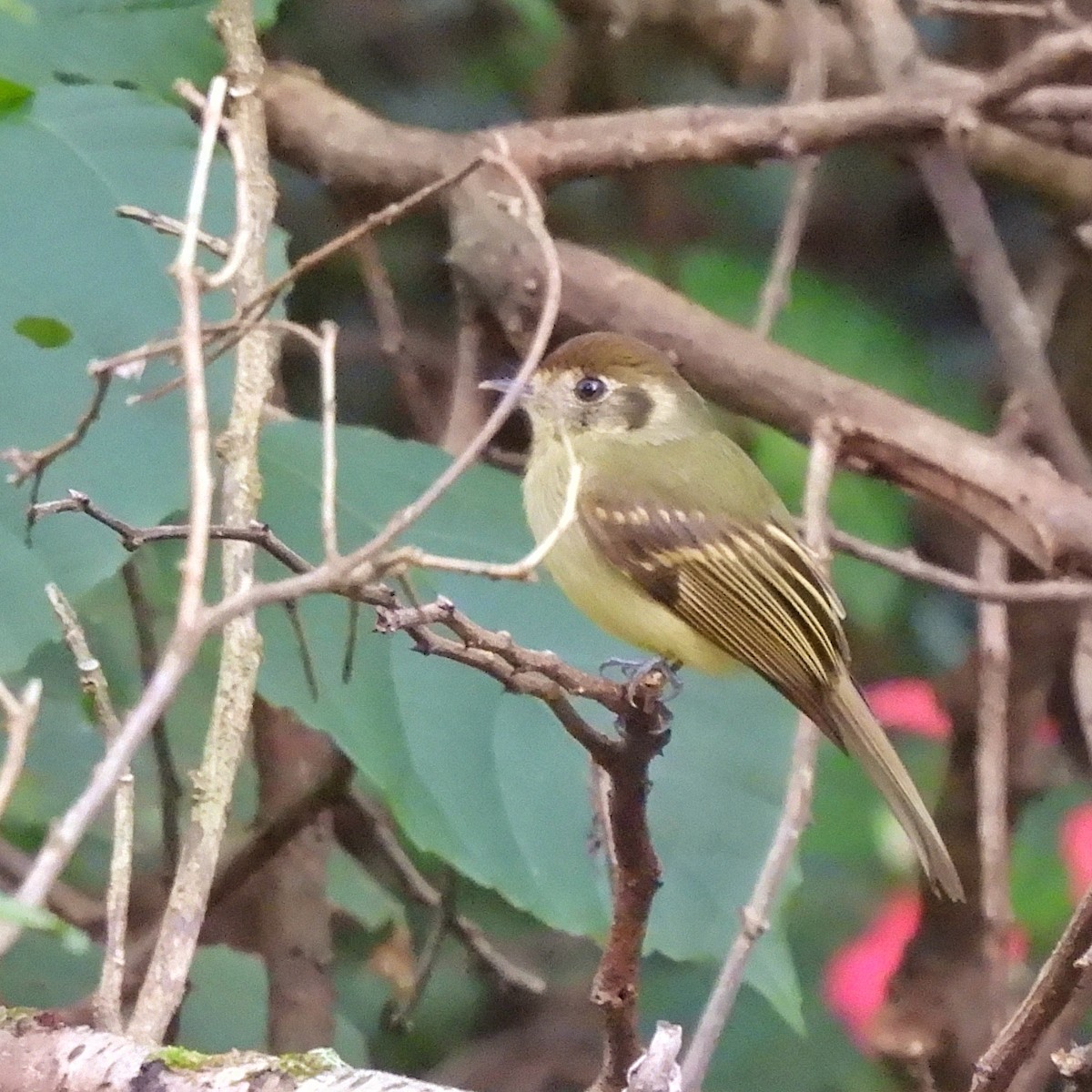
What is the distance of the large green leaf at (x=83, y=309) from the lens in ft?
4.43

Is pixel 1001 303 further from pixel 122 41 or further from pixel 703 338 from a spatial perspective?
pixel 122 41

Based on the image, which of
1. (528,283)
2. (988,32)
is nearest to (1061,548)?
(528,283)

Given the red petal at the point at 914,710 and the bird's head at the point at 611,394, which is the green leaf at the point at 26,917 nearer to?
the bird's head at the point at 611,394

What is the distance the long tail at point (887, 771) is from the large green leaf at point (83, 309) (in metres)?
0.73

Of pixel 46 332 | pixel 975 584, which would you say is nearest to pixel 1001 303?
pixel 975 584

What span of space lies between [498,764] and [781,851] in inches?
11.7

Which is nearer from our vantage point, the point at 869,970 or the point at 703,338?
Answer: the point at 703,338

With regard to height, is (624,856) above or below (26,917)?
below

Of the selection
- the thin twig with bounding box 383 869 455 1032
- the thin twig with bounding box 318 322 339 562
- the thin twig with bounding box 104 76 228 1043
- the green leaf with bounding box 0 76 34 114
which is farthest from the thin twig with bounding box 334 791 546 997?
the thin twig with bounding box 104 76 228 1043

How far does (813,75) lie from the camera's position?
91.7 inches

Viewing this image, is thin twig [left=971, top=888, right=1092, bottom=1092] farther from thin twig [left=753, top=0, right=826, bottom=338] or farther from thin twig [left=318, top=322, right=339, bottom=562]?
thin twig [left=753, top=0, right=826, bottom=338]

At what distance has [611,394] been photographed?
199 centimetres

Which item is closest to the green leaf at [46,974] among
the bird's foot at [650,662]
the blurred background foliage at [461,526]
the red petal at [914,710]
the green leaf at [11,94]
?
the blurred background foliage at [461,526]

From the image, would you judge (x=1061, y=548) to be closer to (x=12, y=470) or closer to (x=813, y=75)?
(x=813, y=75)
